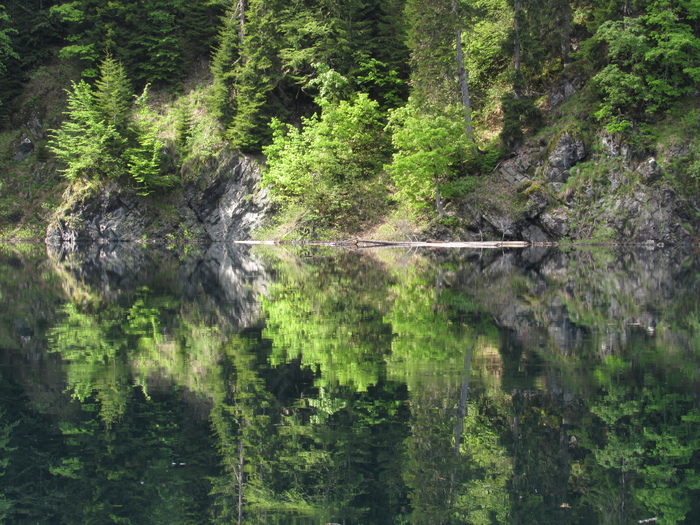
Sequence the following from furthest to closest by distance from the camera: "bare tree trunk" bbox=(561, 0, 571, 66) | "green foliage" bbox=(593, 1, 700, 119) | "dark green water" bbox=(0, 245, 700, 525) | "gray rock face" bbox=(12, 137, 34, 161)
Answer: "gray rock face" bbox=(12, 137, 34, 161) → "bare tree trunk" bbox=(561, 0, 571, 66) → "green foliage" bbox=(593, 1, 700, 119) → "dark green water" bbox=(0, 245, 700, 525)

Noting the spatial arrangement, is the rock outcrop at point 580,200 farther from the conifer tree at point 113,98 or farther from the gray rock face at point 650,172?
the conifer tree at point 113,98

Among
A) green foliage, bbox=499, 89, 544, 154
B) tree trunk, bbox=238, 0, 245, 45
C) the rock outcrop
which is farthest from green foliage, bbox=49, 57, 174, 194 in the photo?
green foliage, bbox=499, 89, 544, 154

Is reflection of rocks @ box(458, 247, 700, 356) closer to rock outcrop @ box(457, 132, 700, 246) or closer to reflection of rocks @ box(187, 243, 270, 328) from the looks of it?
reflection of rocks @ box(187, 243, 270, 328)

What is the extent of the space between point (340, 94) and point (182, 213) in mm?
14957

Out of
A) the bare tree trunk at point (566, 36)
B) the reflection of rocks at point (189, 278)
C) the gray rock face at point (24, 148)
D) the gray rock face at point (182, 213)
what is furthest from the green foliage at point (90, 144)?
the bare tree trunk at point (566, 36)

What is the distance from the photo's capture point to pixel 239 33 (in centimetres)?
4531

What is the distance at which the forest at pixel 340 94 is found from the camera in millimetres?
31859

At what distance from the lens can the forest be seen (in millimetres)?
31859

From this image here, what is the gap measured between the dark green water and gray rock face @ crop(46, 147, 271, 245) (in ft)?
96.7

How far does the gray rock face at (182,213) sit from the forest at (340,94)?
1.16 meters

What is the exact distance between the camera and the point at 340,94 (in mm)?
39500

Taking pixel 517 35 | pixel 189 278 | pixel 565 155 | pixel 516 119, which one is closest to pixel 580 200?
pixel 565 155

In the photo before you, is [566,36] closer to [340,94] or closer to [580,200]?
[580,200]

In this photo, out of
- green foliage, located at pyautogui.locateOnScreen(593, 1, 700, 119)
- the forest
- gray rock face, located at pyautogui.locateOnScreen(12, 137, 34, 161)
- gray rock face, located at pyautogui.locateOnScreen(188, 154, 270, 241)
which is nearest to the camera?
green foliage, located at pyautogui.locateOnScreen(593, 1, 700, 119)
